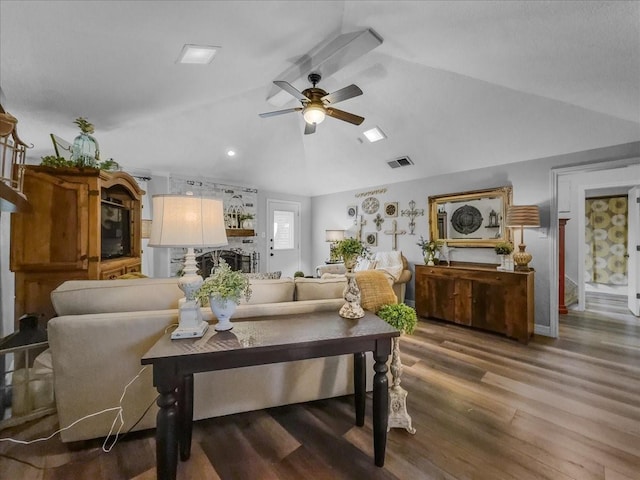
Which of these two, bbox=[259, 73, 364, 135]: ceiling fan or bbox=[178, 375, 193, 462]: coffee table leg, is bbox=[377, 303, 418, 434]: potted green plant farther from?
bbox=[259, 73, 364, 135]: ceiling fan

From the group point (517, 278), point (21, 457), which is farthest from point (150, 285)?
point (517, 278)

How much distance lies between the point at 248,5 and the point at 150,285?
193 centimetres

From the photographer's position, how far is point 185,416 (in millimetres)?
1621

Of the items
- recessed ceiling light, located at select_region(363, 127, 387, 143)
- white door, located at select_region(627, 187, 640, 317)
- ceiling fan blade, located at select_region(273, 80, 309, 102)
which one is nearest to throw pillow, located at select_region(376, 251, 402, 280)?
recessed ceiling light, located at select_region(363, 127, 387, 143)

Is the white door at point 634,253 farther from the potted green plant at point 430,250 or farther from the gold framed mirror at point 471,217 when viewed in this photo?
the potted green plant at point 430,250

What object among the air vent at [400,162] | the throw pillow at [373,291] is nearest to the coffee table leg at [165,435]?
the throw pillow at [373,291]

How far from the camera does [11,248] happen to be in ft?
7.79

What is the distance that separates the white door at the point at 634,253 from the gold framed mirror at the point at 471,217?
2.33 meters

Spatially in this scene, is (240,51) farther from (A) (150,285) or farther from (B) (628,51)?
(B) (628,51)

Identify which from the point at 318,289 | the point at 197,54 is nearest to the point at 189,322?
the point at 318,289

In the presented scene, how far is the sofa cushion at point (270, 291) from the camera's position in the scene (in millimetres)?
1969

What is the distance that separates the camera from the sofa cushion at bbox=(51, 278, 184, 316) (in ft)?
5.47

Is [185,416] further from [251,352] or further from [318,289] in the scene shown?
[318,289]

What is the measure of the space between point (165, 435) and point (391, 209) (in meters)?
4.89
